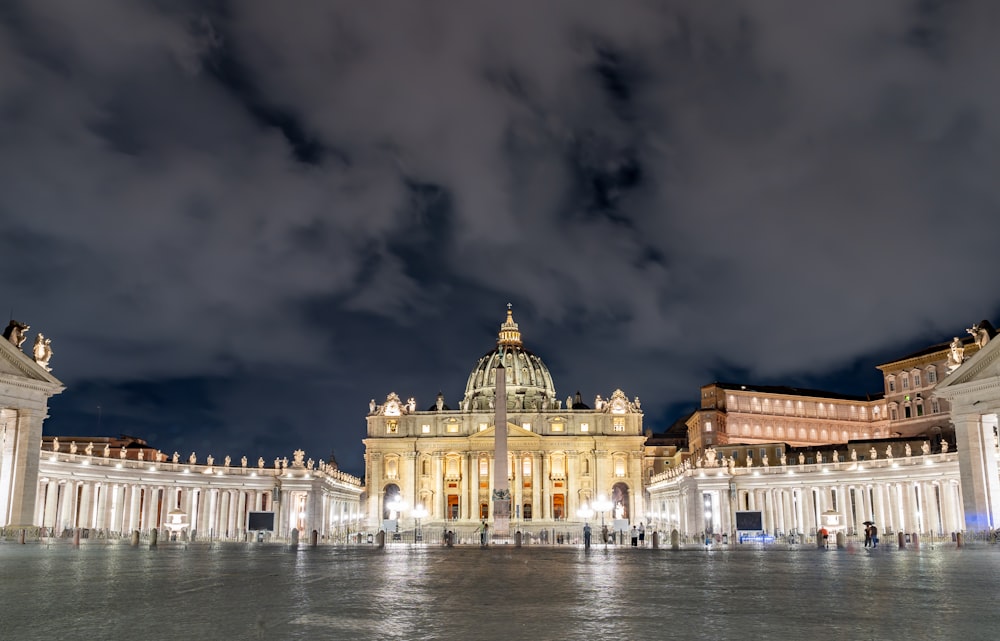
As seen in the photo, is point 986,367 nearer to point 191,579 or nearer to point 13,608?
point 191,579

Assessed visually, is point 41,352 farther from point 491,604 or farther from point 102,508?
point 491,604

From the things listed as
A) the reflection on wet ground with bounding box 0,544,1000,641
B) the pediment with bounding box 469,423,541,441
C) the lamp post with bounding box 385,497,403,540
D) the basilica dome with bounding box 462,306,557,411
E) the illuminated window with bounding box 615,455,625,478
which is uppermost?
the basilica dome with bounding box 462,306,557,411

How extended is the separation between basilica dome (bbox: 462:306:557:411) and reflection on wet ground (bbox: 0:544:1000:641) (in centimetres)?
14942

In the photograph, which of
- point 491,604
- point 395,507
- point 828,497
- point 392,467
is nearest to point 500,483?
point 828,497

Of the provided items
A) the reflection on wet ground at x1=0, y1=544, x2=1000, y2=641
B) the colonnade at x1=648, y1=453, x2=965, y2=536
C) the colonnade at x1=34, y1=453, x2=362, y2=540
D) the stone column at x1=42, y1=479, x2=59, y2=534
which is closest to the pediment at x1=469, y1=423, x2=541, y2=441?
the colonnade at x1=34, y1=453, x2=362, y2=540

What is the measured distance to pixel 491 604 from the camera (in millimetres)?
17828

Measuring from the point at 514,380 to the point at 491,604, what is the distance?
168m

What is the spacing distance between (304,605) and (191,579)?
831cm

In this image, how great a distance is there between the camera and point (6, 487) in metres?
49.3

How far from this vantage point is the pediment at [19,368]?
4875 cm

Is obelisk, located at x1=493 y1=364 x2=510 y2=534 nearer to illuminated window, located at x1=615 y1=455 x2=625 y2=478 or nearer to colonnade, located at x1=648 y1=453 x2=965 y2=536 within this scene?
colonnade, located at x1=648 y1=453 x2=965 y2=536

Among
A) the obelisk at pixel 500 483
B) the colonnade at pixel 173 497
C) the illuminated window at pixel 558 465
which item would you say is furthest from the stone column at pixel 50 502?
the illuminated window at pixel 558 465

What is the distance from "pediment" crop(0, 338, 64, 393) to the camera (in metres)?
48.8

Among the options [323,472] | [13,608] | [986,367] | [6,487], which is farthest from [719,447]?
[13,608]
